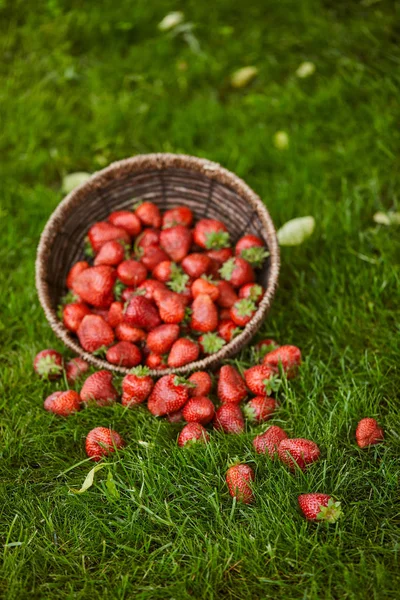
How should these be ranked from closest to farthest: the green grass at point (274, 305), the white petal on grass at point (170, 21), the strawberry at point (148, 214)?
the green grass at point (274, 305) → the strawberry at point (148, 214) → the white petal on grass at point (170, 21)

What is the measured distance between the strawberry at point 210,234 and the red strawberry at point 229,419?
2.37ft

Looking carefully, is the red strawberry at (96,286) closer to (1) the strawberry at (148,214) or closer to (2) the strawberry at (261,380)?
(1) the strawberry at (148,214)

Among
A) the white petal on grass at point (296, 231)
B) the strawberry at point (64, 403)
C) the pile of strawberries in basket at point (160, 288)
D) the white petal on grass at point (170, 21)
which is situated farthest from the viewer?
the white petal on grass at point (170, 21)

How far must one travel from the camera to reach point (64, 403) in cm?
→ 237

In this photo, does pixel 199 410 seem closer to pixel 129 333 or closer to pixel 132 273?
pixel 129 333

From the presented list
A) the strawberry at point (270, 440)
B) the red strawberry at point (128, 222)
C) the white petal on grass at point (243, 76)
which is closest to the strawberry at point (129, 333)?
the red strawberry at point (128, 222)

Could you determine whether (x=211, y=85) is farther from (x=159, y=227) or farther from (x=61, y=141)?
(x=159, y=227)

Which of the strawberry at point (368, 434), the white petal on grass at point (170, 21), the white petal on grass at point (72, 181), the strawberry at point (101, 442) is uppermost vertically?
the white petal on grass at point (170, 21)

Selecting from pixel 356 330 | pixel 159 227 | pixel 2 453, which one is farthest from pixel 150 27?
pixel 2 453

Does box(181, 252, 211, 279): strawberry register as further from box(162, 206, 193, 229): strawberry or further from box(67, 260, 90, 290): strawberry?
box(67, 260, 90, 290): strawberry

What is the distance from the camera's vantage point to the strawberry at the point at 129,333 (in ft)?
8.20

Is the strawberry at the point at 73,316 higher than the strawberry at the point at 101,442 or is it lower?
higher

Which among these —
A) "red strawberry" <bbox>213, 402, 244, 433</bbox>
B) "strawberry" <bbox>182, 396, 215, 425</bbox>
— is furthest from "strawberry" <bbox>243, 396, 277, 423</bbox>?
"strawberry" <bbox>182, 396, 215, 425</bbox>

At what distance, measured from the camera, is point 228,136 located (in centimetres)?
347
